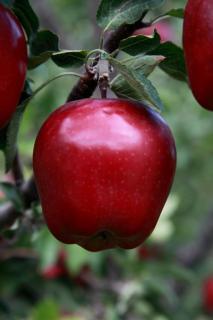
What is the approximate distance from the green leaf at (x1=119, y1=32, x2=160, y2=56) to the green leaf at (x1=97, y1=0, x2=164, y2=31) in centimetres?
2

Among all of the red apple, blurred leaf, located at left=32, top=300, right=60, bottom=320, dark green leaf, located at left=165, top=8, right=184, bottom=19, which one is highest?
dark green leaf, located at left=165, top=8, right=184, bottom=19

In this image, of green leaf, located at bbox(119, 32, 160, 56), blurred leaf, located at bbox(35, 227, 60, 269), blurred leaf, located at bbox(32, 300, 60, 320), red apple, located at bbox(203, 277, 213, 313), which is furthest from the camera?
red apple, located at bbox(203, 277, 213, 313)

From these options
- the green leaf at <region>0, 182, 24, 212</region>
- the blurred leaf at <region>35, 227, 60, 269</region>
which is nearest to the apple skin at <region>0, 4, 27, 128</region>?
the green leaf at <region>0, 182, 24, 212</region>

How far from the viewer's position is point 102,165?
30.8 inches

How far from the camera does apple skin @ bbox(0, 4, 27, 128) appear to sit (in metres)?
0.74

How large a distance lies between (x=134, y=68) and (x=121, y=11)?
6cm

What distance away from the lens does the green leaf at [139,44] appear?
33.0 inches

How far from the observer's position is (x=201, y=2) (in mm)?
736

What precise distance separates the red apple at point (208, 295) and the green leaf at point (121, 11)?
1.97m

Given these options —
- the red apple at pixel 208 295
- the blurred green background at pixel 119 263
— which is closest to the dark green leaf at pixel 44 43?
the blurred green background at pixel 119 263

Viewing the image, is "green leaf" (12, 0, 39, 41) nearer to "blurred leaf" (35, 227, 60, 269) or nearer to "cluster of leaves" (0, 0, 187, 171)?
"cluster of leaves" (0, 0, 187, 171)

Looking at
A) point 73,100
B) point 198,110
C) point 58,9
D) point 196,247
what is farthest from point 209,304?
point 73,100

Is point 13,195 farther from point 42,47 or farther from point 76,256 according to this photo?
point 76,256

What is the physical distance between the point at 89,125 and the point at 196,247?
79.5 inches
